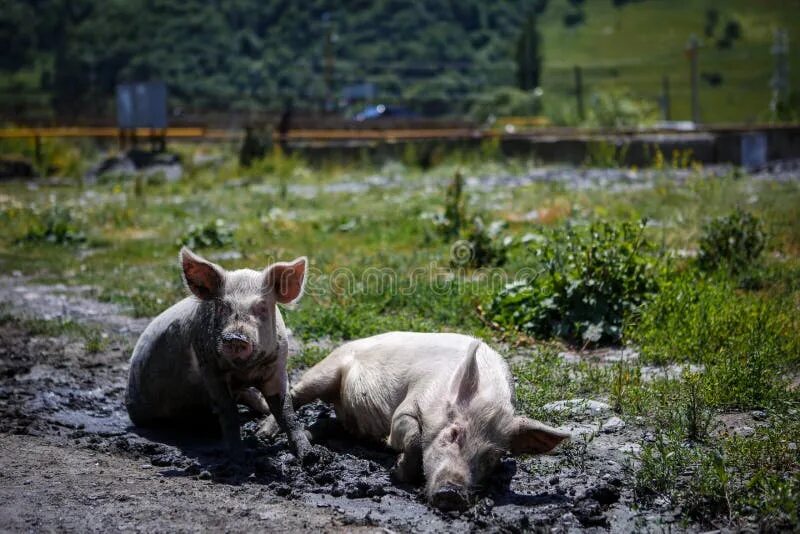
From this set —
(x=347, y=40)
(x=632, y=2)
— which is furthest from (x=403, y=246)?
(x=632, y=2)

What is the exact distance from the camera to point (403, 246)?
11.9 m

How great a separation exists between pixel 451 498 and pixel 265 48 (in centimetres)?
8180

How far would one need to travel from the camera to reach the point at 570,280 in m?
7.96

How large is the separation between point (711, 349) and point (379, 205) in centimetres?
918

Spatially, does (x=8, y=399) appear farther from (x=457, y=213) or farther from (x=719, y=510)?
(x=457, y=213)

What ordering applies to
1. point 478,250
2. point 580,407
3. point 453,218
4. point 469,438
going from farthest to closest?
point 453,218 → point 478,250 → point 580,407 → point 469,438

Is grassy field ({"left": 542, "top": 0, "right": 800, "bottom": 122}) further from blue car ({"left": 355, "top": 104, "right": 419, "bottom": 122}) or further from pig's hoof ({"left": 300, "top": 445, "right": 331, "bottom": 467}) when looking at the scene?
pig's hoof ({"left": 300, "top": 445, "right": 331, "bottom": 467})

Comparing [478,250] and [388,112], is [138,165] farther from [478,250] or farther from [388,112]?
[388,112]

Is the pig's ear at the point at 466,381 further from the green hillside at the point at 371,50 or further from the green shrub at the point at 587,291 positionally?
the green hillside at the point at 371,50

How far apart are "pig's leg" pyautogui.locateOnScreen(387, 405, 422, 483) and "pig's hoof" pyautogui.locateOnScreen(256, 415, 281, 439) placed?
1027 millimetres

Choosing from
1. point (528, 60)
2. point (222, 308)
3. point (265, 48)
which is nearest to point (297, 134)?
point (222, 308)

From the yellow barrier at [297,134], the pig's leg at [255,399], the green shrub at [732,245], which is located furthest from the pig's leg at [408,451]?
the yellow barrier at [297,134]

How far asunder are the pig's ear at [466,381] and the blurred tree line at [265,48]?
166 feet

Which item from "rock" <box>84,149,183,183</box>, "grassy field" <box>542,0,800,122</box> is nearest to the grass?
"rock" <box>84,149,183,183</box>
